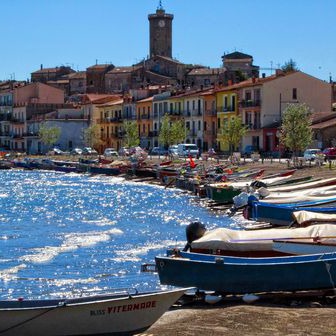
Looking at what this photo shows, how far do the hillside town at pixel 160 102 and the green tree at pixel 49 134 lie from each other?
306 cm

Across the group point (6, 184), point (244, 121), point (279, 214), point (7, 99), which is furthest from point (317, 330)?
point (7, 99)

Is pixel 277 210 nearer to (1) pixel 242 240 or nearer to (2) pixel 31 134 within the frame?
(1) pixel 242 240

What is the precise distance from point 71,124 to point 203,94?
1390 inches

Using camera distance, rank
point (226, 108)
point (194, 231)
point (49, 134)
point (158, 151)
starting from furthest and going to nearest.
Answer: point (49, 134) < point (158, 151) < point (226, 108) < point (194, 231)

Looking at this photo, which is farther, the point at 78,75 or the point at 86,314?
the point at 78,75

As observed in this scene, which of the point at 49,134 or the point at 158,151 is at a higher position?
the point at 49,134

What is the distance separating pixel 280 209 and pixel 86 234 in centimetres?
882

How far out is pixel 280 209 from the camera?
42344 mm

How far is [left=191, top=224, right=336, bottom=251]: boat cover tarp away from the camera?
26.1m

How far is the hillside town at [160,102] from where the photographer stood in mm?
A: 105000

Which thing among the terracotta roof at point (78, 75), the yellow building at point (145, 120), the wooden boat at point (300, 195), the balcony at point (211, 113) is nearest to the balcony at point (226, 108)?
the balcony at point (211, 113)

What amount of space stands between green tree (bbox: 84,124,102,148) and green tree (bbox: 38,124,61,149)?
173 inches

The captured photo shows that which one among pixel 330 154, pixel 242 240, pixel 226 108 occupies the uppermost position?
pixel 226 108

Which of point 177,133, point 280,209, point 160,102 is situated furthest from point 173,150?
point 280,209
